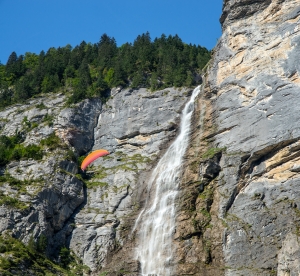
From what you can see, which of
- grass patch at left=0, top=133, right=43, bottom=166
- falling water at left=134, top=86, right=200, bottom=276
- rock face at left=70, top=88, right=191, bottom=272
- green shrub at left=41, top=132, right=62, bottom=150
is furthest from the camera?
green shrub at left=41, top=132, right=62, bottom=150

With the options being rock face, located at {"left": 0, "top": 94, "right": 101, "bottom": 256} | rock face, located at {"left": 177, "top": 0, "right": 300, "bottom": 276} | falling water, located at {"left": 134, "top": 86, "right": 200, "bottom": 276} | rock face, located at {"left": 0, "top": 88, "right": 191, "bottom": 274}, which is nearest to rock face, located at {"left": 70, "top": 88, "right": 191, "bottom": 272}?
rock face, located at {"left": 0, "top": 88, "right": 191, "bottom": 274}

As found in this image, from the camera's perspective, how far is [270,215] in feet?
112

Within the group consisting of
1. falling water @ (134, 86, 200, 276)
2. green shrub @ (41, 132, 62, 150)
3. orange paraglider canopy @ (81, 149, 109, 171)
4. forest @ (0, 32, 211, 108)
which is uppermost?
forest @ (0, 32, 211, 108)

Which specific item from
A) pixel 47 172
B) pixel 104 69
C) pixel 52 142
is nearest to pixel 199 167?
pixel 47 172

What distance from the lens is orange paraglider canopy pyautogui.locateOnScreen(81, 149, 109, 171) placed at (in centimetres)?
4891

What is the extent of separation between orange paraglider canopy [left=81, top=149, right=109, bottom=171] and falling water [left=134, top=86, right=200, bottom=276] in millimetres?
7355

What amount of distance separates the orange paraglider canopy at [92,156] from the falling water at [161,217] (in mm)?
7355

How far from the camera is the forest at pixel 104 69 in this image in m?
59.1

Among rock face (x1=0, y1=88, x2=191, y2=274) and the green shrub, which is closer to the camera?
rock face (x1=0, y1=88, x2=191, y2=274)

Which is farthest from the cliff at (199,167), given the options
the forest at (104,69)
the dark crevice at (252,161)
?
the forest at (104,69)

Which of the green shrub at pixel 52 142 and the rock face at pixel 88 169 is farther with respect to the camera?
the green shrub at pixel 52 142

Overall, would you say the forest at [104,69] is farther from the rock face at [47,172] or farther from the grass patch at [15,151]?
the grass patch at [15,151]

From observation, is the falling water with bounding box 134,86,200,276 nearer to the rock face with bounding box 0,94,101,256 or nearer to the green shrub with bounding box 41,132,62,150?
the rock face with bounding box 0,94,101,256

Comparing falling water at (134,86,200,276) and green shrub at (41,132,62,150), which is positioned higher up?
green shrub at (41,132,62,150)
